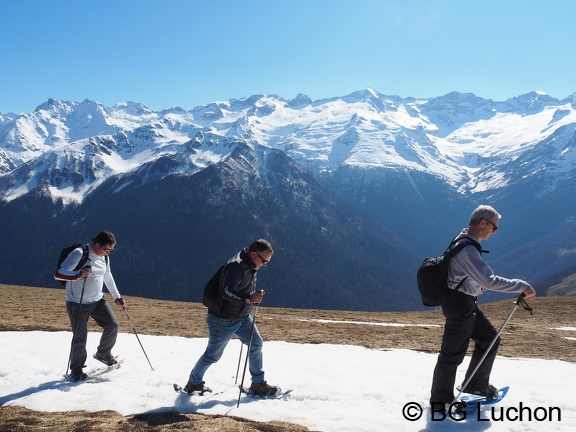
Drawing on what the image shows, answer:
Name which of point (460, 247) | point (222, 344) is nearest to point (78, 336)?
point (222, 344)

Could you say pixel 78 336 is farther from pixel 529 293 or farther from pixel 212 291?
pixel 529 293

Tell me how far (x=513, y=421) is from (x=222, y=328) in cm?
574

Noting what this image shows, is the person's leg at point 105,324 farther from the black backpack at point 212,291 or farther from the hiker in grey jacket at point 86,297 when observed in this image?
the black backpack at point 212,291

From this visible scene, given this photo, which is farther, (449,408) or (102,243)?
(102,243)

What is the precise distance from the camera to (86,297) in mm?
11594

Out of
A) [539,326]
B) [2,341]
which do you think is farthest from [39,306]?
[539,326]

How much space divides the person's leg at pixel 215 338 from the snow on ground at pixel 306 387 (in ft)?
1.71

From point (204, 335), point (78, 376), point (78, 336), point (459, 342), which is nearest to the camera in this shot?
point (459, 342)

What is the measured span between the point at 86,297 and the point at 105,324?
38.4 inches

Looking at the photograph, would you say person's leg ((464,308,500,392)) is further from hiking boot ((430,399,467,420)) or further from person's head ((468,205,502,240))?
person's head ((468,205,502,240))

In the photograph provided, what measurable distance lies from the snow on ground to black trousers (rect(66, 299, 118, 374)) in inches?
23.0

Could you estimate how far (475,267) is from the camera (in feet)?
28.3

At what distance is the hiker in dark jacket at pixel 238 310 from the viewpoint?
9617 millimetres

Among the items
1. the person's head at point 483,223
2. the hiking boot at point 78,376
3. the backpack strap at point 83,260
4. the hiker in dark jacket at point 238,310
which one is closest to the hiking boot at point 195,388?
the hiker in dark jacket at point 238,310
